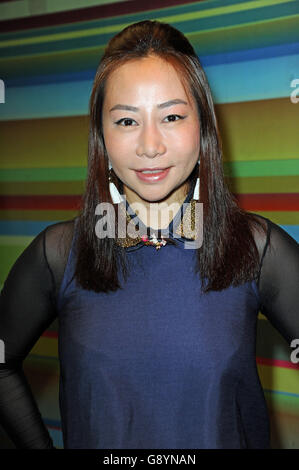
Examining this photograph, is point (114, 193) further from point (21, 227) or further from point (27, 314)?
point (21, 227)

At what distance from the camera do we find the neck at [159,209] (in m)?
1.01

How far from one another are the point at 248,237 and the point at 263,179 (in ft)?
1.79

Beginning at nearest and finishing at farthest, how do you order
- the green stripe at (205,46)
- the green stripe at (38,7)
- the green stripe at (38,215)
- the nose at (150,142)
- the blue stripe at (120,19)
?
the nose at (150,142), the green stripe at (205,46), the blue stripe at (120,19), the green stripe at (38,7), the green stripe at (38,215)

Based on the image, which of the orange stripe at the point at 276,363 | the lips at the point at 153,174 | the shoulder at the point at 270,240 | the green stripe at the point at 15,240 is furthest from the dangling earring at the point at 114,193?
the green stripe at the point at 15,240

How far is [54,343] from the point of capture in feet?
6.18

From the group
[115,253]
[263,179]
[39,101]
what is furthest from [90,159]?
[39,101]

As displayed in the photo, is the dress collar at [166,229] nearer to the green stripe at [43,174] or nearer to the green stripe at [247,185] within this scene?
the green stripe at [247,185]

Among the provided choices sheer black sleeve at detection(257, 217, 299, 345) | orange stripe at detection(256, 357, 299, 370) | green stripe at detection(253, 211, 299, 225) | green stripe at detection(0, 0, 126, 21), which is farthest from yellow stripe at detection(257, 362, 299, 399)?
green stripe at detection(0, 0, 126, 21)

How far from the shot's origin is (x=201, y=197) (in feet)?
3.24

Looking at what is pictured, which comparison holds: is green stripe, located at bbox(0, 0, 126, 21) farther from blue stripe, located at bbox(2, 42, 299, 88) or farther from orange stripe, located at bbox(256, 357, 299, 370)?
orange stripe, located at bbox(256, 357, 299, 370)

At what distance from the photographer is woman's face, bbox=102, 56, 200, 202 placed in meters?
0.86

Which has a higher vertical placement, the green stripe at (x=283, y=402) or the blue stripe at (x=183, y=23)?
the blue stripe at (x=183, y=23)

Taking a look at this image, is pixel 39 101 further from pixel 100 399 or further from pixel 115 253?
pixel 100 399

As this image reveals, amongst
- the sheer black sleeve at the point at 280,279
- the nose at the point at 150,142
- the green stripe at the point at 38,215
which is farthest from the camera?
the green stripe at the point at 38,215
